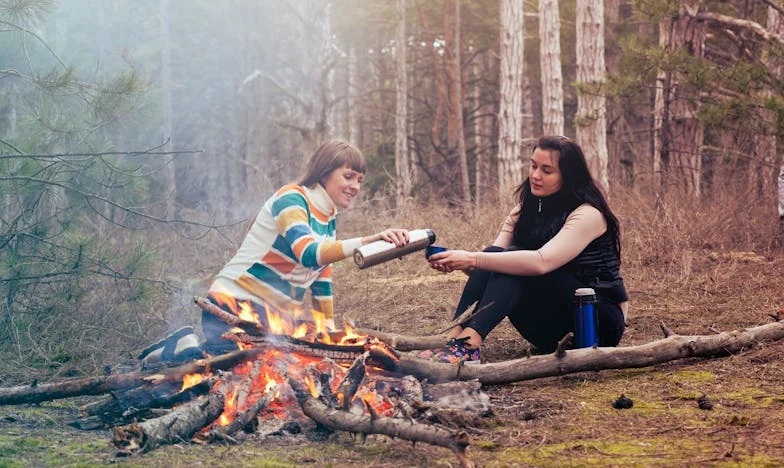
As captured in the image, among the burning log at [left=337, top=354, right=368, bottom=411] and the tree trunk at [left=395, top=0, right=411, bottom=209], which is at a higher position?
the tree trunk at [left=395, top=0, right=411, bottom=209]

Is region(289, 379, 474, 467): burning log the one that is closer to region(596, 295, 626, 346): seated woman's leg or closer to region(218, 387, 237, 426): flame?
region(218, 387, 237, 426): flame

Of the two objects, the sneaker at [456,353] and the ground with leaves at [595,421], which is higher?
the sneaker at [456,353]

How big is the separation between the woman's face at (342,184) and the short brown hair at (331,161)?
0.03 m

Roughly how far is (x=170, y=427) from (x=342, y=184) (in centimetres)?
185

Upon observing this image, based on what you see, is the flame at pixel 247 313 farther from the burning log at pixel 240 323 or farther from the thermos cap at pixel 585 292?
the thermos cap at pixel 585 292

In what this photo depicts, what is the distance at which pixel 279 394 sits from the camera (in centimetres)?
405

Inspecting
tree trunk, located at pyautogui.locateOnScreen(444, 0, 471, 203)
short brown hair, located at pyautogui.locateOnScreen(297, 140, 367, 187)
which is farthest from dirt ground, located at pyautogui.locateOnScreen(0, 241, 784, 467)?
tree trunk, located at pyautogui.locateOnScreen(444, 0, 471, 203)

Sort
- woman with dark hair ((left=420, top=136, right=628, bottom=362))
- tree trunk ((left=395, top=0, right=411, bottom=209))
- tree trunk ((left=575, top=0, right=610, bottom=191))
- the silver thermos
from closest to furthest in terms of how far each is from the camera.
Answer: the silver thermos < woman with dark hair ((left=420, top=136, right=628, bottom=362)) < tree trunk ((left=575, top=0, right=610, bottom=191)) < tree trunk ((left=395, top=0, right=411, bottom=209))

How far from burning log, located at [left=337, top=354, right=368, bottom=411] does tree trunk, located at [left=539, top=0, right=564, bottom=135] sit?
1037cm

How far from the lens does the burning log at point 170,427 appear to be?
3459 mm

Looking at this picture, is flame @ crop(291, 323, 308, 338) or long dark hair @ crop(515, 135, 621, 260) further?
long dark hair @ crop(515, 135, 621, 260)

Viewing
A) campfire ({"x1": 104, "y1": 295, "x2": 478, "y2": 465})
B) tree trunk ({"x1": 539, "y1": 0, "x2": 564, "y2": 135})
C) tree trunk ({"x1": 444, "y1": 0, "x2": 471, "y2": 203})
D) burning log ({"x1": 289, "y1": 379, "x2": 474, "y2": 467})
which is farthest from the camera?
tree trunk ({"x1": 444, "y1": 0, "x2": 471, "y2": 203})

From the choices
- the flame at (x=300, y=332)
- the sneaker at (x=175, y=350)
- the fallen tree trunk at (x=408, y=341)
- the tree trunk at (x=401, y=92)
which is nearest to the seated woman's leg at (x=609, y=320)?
the fallen tree trunk at (x=408, y=341)

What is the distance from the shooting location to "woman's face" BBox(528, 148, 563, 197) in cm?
499
